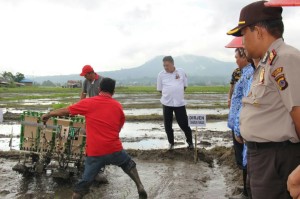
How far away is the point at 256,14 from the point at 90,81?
497cm

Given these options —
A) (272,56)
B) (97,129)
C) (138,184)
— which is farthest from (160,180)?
(272,56)

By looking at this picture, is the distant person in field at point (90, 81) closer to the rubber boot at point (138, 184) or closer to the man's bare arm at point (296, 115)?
the rubber boot at point (138, 184)

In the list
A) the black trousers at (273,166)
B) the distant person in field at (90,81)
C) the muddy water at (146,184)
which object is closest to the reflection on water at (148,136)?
the muddy water at (146,184)

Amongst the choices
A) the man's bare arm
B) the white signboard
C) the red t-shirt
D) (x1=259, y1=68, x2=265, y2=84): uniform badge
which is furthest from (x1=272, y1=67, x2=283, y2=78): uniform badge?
the white signboard

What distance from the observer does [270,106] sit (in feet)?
7.70

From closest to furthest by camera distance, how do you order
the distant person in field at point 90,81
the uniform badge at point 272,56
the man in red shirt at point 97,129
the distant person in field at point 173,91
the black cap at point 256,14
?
the uniform badge at point 272,56 → the black cap at point 256,14 → the man in red shirt at point 97,129 → the distant person in field at point 90,81 → the distant person in field at point 173,91

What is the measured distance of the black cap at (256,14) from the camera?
2.51 meters

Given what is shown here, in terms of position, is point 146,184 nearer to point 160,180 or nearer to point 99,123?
point 160,180

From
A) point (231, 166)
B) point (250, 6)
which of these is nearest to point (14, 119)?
point (231, 166)

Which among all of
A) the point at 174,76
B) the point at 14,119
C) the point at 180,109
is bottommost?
the point at 14,119

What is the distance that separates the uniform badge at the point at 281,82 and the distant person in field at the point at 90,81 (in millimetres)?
4989

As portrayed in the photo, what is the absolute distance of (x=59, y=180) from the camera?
249 inches

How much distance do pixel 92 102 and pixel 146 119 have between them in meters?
11.6

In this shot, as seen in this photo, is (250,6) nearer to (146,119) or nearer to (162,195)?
(162,195)
